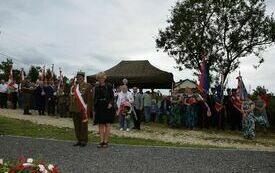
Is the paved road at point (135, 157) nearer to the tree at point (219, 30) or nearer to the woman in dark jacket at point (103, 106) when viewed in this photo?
the woman in dark jacket at point (103, 106)

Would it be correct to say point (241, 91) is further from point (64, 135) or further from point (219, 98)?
point (64, 135)

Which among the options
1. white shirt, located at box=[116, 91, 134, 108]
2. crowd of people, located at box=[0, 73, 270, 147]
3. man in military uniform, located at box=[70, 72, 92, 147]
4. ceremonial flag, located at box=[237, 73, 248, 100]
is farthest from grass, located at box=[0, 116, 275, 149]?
white shirt, located at box=[116, 91, 134, 108]

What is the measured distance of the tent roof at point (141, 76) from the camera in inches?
1081

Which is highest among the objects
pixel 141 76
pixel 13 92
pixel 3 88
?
pixel 141 76

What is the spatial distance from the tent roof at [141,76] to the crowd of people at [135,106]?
1.99 meters

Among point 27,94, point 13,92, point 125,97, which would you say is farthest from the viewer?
point 13,92

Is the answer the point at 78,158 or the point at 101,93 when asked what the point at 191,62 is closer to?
the point at 101,93

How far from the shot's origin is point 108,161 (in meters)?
9.96

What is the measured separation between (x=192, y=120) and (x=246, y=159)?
10065mm

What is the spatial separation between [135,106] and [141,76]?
720 centimetres

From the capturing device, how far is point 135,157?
→ 34.7 feet

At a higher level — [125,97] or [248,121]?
[125,97]

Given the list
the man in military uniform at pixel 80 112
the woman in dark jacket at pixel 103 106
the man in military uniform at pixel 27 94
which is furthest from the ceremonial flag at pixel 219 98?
the man in military uniform at pixel 80 112

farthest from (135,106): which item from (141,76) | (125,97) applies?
(141,76)
